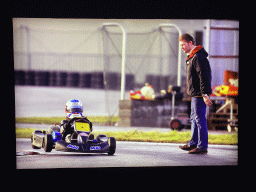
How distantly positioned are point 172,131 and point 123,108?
1.27 m

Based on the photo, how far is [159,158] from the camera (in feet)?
17.0

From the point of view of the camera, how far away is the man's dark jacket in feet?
16.9

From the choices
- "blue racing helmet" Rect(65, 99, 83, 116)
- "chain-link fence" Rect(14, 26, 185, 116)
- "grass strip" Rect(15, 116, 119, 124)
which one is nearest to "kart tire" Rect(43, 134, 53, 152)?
"blue racing helmet" Rect(65, 99, 83, 116)

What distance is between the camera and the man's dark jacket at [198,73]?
5.14m

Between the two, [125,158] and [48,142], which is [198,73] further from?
[48,142]

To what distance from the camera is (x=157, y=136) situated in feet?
22.0

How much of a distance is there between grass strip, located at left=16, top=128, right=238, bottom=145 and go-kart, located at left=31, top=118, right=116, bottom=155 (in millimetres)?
970

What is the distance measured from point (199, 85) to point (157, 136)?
1682 millimetres

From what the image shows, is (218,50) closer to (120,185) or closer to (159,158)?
(159,158)

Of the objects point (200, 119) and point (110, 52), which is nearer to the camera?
point (200, 119)

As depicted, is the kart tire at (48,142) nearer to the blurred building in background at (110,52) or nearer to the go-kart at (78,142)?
the go-kart at (78,142)

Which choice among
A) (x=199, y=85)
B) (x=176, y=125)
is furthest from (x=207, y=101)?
(x=176, y=125)

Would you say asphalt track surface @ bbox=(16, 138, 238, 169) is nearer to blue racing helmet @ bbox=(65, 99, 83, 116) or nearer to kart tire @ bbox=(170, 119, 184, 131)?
blue racing helmet @ bbox=(65, 99, 83, 116)
